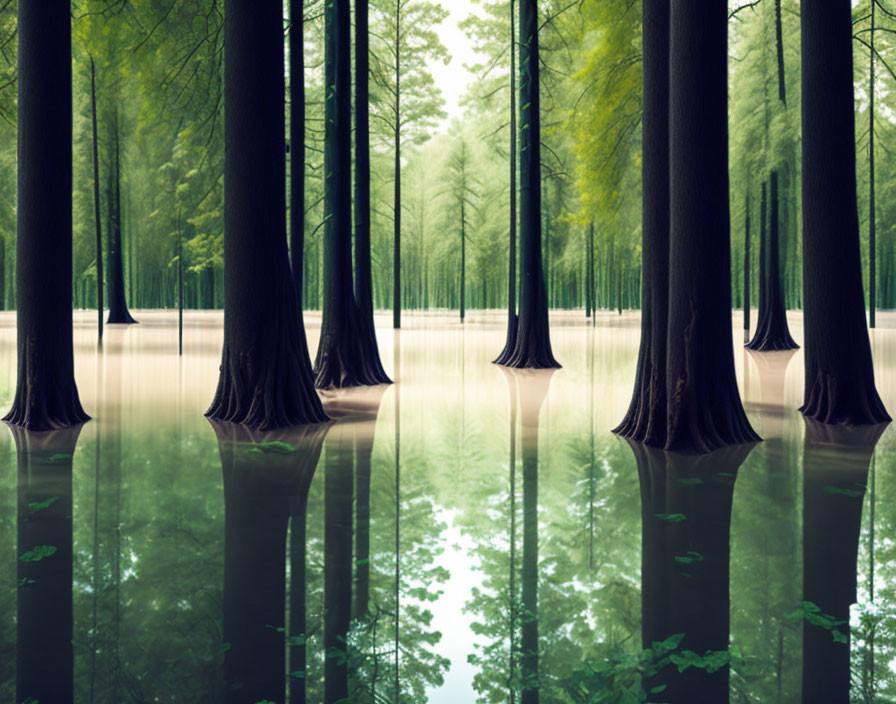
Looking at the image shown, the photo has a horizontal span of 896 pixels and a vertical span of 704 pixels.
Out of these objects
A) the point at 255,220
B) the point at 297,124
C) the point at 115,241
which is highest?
the point at 115,241

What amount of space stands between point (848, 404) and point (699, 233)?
3.57 metres

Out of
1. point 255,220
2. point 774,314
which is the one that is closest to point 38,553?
point 255,220

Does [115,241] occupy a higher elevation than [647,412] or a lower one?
higher

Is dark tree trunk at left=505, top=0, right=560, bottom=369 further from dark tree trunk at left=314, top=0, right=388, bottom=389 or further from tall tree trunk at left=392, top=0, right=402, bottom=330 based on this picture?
tall tree trunk at left=392, top=0, right=402, bottom=330

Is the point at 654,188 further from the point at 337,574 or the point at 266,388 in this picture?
→ the point at 337,574

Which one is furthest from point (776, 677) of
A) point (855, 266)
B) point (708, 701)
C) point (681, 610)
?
point (855, 266)

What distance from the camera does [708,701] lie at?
3117 mm

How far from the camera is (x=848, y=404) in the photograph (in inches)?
405

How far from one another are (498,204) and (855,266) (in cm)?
3078

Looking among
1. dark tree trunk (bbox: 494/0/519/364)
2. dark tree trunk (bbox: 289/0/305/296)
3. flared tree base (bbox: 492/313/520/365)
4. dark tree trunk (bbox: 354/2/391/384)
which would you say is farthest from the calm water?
A: dark tree trunk (bbox: 494/0/519/364)

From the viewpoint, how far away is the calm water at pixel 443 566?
3.36 m

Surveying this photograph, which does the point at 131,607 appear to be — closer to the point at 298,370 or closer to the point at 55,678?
the point at 55,678

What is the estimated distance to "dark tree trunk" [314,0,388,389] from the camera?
14195mm

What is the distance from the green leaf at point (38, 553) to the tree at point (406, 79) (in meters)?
24.2
